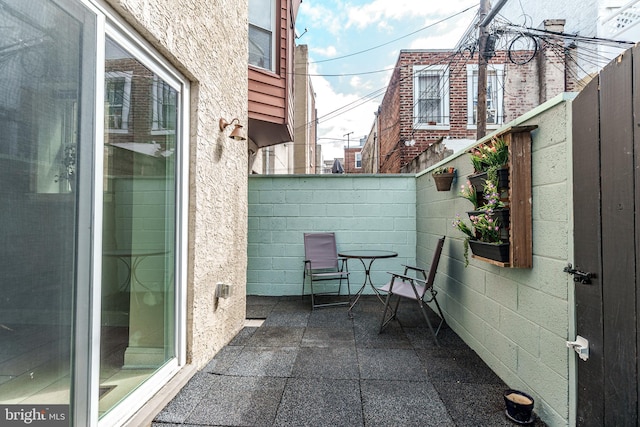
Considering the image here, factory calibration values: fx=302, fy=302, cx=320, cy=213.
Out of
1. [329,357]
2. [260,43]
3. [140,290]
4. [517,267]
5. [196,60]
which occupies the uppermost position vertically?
[260,43]

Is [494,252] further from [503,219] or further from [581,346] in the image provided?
[581,346]

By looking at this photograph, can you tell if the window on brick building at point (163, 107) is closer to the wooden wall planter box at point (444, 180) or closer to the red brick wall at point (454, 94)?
the wooden wall planter box at point (444, 180)

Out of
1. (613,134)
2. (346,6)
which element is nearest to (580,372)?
(613,134)

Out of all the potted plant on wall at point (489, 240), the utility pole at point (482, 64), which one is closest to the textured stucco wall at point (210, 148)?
the potted plant on wall at point (489, 240)

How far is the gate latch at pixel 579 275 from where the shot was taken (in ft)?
4.50

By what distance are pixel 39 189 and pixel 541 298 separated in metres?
2.46

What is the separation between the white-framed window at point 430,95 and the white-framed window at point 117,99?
6857mm

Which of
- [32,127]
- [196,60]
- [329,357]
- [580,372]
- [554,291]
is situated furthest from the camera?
[329,357]

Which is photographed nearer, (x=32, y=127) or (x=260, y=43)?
(x=32, y=127)

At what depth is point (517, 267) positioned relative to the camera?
1.82 m

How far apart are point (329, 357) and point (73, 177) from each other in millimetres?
2083

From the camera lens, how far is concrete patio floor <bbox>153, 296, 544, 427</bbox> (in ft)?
5.61

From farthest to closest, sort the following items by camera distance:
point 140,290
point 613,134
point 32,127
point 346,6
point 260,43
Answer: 1. point 346,6
2. point 260,43
3. point 140,290
4. point 613,134
5. point 32,127

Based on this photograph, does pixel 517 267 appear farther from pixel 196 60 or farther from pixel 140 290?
pixel 196 60
